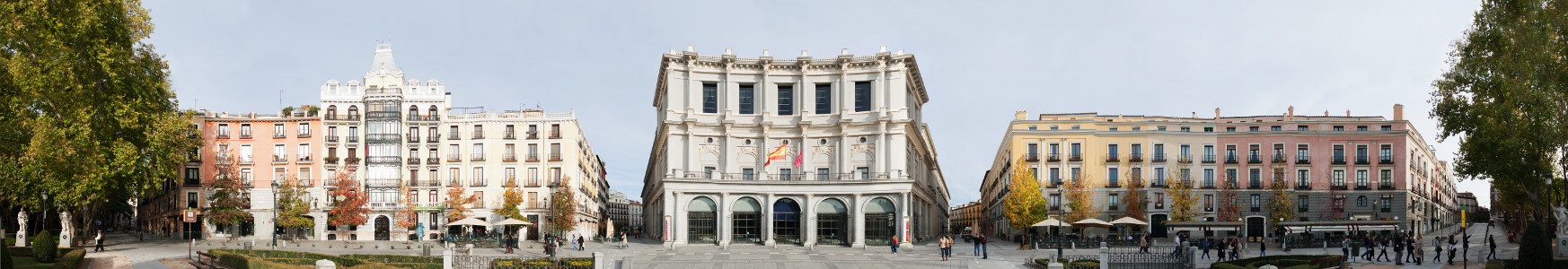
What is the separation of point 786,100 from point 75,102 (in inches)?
1470

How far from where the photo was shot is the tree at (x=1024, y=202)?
241ft

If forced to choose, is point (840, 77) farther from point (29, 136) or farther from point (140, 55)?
point (29, 136)

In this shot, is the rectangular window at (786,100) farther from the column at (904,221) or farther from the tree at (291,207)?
the tree at (291,207)

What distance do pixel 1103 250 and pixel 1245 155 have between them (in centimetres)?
5579

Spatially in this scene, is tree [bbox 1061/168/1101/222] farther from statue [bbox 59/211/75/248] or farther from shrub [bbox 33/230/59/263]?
statue [bbox 59/211/75/248]

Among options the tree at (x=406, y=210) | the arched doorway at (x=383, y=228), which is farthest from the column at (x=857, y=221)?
the arched doorway at (x=383, y=228)

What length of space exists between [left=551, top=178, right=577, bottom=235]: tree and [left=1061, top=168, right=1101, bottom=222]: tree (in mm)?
36246

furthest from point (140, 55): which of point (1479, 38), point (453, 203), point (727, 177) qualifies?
point (1479, 38)

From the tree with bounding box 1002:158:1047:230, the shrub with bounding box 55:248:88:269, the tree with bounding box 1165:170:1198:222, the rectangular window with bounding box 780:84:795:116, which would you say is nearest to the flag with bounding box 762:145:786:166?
the rectangular window with bounding box 780:84:795:116

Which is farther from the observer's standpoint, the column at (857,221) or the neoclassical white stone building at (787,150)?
the neoclassical white stone building at (787,150)

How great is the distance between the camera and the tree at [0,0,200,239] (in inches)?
1690

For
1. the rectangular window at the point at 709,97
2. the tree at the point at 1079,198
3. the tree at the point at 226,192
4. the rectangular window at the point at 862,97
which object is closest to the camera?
the rectangular window at the point at 862,97

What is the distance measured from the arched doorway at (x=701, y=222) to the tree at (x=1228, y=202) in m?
37.9

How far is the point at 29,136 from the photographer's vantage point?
151ft
